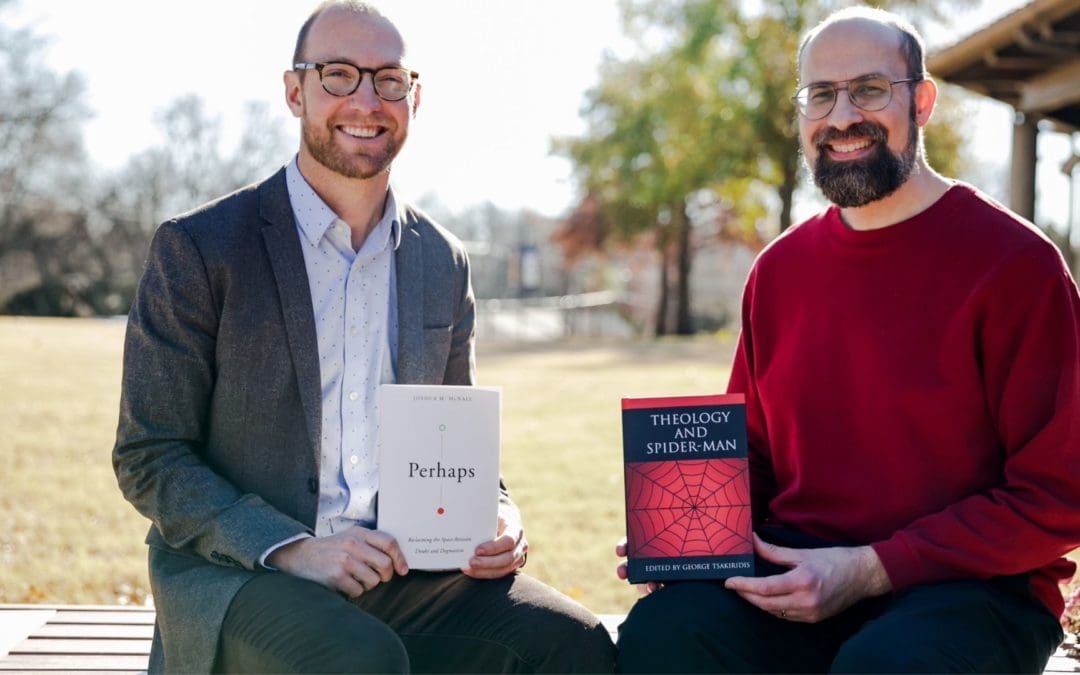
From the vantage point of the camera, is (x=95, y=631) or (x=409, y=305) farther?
(x=95, y=631)

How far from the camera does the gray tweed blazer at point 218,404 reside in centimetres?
277

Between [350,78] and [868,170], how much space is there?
1455 millimetres

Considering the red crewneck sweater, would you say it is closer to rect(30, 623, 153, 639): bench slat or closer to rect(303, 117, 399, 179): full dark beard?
rect(303, 117, 399, 179): full dark beard

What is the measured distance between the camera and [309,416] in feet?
9.69

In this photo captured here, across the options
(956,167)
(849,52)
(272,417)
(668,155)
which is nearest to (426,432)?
(272,417)

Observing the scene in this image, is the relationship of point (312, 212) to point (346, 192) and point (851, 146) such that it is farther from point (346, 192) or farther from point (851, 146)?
point (851, 146)

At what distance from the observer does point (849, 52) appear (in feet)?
9.95

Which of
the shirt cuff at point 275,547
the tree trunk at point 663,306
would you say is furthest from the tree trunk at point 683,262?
the shirt cuff at point 275,547

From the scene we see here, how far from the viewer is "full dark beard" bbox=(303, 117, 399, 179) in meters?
3.12

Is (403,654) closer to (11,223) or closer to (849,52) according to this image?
(849,52)

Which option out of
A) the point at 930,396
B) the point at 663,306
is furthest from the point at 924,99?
the point at 663,306

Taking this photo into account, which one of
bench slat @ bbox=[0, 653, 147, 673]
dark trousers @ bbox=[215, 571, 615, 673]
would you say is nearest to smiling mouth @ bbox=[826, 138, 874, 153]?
dark trousers @ bbox=[215, 571, 615, 673]

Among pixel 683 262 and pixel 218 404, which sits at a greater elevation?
pixel 218 404

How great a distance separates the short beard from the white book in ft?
3.63
